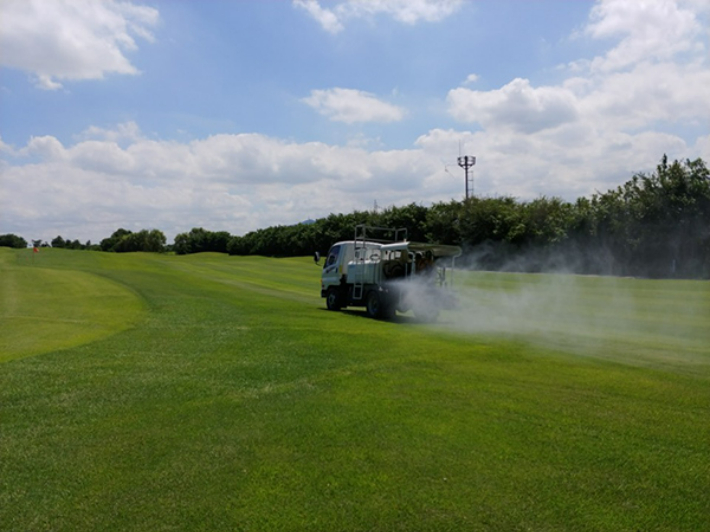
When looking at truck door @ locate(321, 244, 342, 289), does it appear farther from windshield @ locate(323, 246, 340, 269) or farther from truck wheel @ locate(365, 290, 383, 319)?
truck wheel @ locate(365, 290, 383, 319)

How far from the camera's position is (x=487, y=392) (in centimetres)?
880

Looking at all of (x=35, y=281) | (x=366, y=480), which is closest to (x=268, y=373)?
(x=366, y=480)

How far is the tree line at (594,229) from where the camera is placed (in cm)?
4366

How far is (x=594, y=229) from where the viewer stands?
48.1 m

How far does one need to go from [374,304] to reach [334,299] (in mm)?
2803

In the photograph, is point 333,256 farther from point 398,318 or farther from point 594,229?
point 594,229

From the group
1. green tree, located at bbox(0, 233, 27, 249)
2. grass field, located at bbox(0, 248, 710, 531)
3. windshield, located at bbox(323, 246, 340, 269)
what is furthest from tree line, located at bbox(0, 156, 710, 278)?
green tree, located at bbox(0, 233, 27, 249)

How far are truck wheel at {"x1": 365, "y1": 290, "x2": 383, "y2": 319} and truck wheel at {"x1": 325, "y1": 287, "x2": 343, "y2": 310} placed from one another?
2.04 m

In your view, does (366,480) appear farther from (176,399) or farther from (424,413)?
(176,399)

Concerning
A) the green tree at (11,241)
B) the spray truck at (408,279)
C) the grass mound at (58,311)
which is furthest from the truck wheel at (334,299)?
the green tree at (11,241)

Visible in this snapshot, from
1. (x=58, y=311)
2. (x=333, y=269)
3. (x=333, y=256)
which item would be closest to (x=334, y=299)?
(x=333, y=269)

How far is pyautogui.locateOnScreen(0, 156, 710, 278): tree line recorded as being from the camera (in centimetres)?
4366

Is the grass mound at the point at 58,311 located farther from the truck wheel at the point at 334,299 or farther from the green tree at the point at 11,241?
the green tree at the point at 11,241

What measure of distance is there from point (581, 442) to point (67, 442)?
5762 mm
